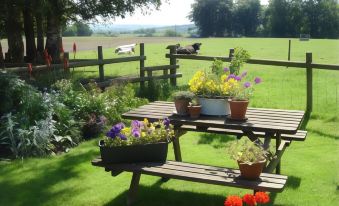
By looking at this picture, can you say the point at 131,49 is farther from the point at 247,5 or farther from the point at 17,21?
the point at 247,5

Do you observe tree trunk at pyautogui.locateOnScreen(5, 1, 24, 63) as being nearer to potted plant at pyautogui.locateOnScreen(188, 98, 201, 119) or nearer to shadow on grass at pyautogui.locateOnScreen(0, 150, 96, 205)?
shadow on grass at pyautogui.locateOnScreen(0, 150, 96, 205)

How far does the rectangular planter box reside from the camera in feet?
15.3

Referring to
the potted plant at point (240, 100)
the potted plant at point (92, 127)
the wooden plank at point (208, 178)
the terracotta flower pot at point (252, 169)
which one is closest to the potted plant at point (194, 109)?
the potted plant at point (240, 100)

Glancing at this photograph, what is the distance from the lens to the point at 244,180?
411cm

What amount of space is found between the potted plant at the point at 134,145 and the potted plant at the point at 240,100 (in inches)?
30.0

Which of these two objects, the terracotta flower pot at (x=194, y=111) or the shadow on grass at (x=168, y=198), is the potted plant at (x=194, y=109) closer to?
the terracotta flower pot at (x=194, y=111)

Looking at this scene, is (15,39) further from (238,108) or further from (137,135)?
(238,108)

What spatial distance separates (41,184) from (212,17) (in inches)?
3862

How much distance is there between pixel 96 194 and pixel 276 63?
19.6 feet

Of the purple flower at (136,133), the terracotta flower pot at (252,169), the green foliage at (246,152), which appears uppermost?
the purple flower at (136,133)

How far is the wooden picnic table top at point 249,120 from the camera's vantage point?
15.6 ft

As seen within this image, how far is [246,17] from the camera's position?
101125mm

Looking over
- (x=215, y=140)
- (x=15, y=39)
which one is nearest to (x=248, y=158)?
(x=215, y=140)

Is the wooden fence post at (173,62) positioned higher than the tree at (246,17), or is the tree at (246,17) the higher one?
the tree at (246,17)
